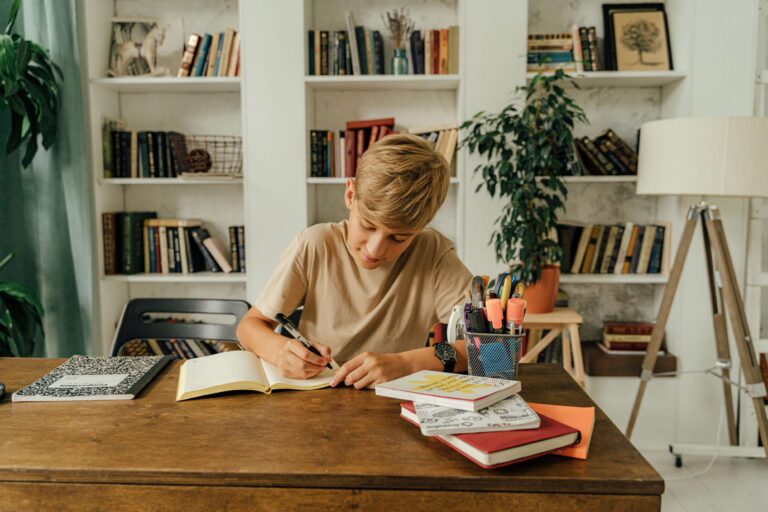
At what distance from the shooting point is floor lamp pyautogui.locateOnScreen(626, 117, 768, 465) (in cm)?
225

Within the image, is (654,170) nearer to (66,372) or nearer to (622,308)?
(622,308)

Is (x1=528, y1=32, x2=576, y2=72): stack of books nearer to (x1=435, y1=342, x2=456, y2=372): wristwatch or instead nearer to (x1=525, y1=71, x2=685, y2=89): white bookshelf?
(x1=525, y1=71, x2=685, y2=89): white bookshelf

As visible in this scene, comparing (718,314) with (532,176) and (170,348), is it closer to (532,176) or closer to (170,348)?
(532,176)

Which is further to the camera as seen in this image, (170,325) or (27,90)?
(27,90)

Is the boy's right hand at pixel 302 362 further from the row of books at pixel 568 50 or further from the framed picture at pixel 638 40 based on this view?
the framed picture at pixel 638 40

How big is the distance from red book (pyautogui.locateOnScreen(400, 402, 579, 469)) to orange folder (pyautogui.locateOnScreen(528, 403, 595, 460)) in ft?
0.04

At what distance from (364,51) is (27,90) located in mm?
1471

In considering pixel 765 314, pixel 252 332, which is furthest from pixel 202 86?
pixel 765 314

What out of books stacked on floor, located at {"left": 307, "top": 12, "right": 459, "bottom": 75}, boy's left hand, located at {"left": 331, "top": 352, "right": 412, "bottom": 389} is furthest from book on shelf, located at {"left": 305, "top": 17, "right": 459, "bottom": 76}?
boy's left hand, located at {"left": 331, "top": 352, "right": 412, "bottom": 389}

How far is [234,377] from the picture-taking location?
119 cm

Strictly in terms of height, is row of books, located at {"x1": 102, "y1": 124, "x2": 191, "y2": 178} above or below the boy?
above

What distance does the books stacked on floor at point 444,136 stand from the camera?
284cm

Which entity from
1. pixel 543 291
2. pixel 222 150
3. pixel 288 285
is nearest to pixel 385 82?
pixel 222 150

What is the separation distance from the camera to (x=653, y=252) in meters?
2.92
